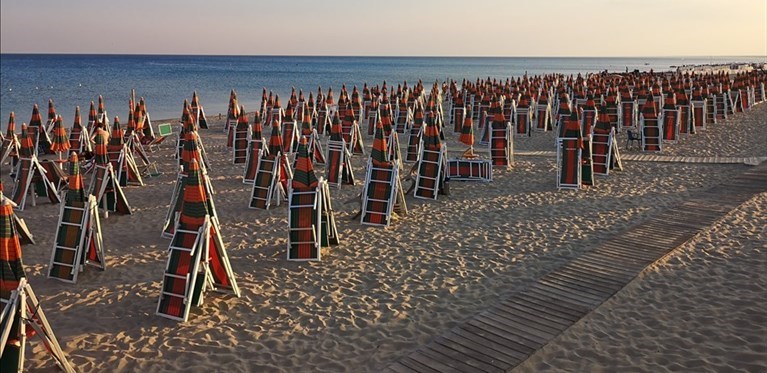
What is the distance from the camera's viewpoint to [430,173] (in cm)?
1097

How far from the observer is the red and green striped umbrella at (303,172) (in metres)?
7.73

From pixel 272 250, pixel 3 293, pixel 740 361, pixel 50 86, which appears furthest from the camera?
pixel 50 86

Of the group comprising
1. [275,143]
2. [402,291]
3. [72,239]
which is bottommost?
[402,291]

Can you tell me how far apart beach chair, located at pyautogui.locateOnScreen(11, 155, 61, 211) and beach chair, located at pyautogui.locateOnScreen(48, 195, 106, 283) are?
4088mm

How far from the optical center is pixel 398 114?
20.6 m

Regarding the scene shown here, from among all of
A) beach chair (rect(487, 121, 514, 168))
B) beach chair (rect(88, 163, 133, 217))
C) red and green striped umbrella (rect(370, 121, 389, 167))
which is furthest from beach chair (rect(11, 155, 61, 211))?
beach chair (rect(487, 121, 514, 168))

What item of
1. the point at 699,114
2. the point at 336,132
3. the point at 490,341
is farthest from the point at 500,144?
the point at 699,114

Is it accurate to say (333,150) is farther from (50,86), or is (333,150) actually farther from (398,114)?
(50,86)

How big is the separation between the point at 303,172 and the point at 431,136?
4.00 meters

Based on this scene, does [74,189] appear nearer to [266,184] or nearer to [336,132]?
[266,184]

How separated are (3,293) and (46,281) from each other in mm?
1848

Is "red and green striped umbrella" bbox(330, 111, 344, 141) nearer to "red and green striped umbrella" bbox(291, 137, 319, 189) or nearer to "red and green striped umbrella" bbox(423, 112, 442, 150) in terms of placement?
"red and green striped umbrella" bbox(423, 112, 442, 150)

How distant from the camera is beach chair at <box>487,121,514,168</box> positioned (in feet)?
45.5

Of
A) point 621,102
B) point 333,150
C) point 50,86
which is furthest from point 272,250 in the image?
point 50,86
